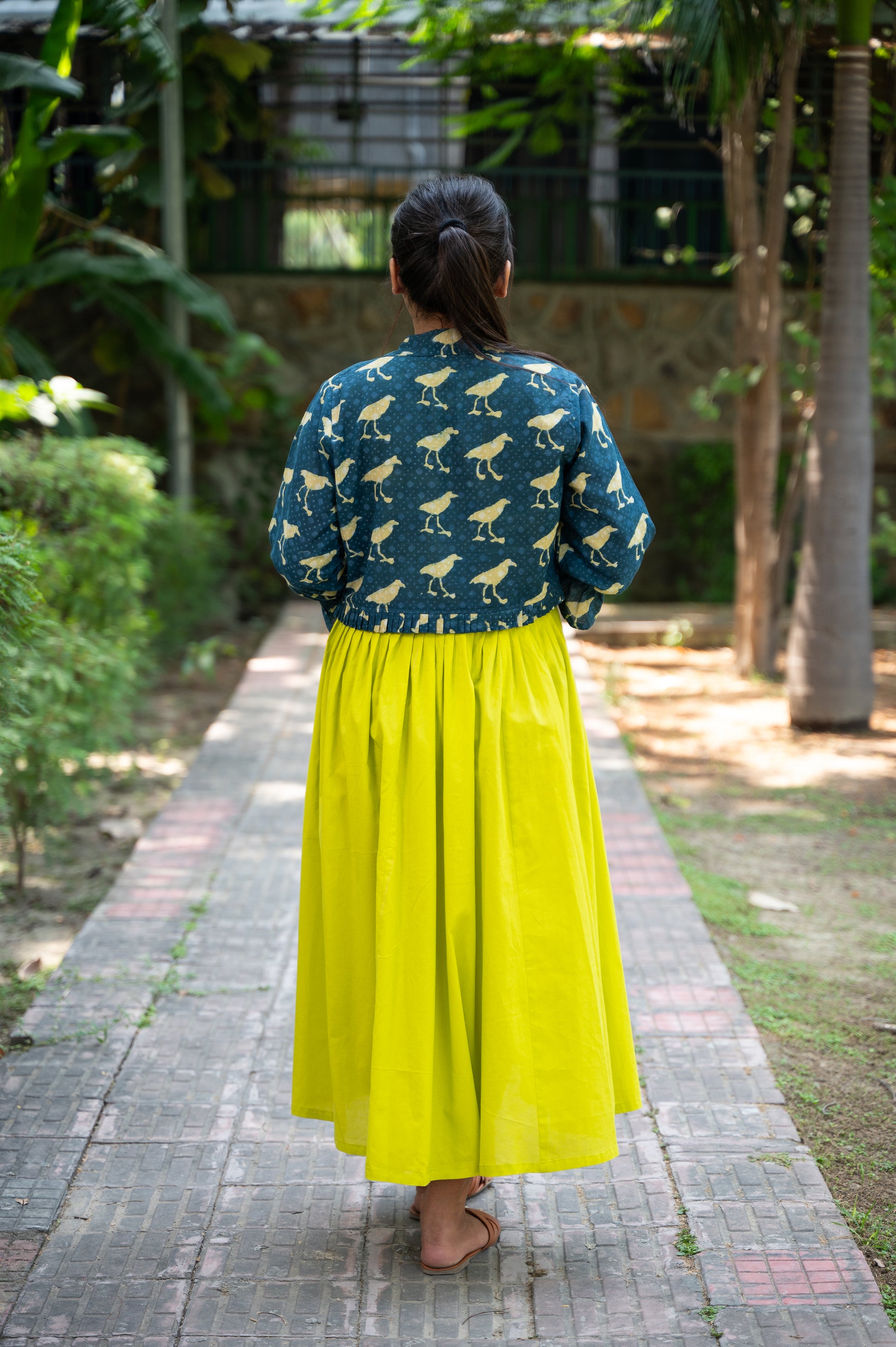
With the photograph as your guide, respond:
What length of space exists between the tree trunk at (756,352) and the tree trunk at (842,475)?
1.99ft

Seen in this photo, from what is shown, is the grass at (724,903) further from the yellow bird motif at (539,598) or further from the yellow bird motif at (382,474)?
the yellow bird motif at (382,474)

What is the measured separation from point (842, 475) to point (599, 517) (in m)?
3.90

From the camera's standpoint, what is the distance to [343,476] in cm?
204

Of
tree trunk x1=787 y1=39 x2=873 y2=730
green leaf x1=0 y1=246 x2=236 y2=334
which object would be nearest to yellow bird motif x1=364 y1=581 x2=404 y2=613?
tree trunk x1=787 y1=39 x2=873 y2=730

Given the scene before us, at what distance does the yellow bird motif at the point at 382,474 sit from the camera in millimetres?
2023

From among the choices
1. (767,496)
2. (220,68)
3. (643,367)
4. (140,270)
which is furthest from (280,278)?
(767,496)

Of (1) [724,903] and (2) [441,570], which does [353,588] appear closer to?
(2) [441,570]

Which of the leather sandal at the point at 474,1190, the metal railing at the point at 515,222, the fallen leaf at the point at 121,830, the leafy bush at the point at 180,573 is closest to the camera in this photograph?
the leather sandal at the point at 474,1190

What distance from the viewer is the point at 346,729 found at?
2143 millimetres

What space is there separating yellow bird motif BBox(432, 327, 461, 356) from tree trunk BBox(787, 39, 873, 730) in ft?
13.2

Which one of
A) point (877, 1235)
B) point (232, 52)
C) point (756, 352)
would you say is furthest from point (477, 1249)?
point (232, 52)

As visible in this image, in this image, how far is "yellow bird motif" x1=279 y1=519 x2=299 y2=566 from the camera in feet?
6.84

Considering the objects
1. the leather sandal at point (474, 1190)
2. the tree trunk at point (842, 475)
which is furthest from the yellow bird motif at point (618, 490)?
the tree trunk at point (842, 475)

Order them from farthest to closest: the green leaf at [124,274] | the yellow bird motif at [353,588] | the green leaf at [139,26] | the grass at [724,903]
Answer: the green leaf at [124,274] < the green leaf at [139,26] < the grass at [724,903] < the yellow bird motif at [353,588]
